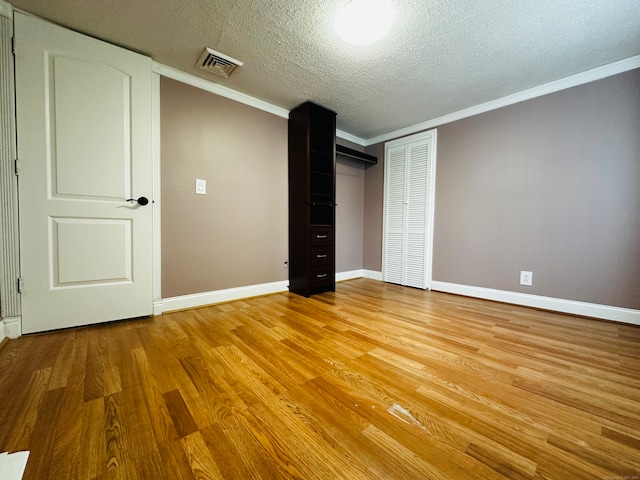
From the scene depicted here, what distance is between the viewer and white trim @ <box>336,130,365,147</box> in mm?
3455

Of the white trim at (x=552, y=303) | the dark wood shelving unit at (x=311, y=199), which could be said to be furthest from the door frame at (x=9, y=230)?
the white trim at (x=552, y=303)

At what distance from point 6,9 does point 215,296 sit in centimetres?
238

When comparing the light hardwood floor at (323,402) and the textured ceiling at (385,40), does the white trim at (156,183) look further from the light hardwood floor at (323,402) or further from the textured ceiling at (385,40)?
the light hardwood floor at (323,402)

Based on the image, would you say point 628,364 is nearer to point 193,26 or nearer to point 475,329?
point 475,329

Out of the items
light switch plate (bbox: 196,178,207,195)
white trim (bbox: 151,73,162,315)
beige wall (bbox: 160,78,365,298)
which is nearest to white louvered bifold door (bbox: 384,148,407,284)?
beige wall (bbox: 160,78,365,298)

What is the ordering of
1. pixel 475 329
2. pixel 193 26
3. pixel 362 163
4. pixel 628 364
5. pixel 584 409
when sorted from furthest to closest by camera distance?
pixel 362 163 → pixel 475 329 → pixel 193 26 → pixel 628 364 → pixel 584 409

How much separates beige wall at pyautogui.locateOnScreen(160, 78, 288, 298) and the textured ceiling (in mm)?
333

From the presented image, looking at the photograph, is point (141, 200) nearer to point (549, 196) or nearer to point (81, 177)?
point (81, 177)

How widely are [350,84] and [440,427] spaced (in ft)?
8.72

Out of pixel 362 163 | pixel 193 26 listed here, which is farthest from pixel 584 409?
pixel 362 163

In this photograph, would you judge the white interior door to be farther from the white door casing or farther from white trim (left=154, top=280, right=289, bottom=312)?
the white door casing

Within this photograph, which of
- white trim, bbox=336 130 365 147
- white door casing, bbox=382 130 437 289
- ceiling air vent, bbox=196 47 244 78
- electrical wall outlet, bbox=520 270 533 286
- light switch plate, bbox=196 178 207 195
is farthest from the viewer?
white trim, bbox=336 130 365 147

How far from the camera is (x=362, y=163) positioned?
12.4ft

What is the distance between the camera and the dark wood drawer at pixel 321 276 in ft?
8.95
